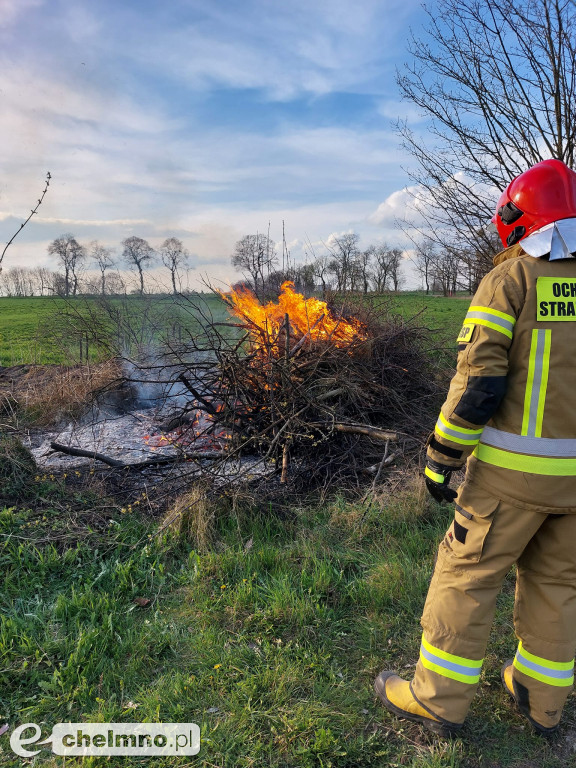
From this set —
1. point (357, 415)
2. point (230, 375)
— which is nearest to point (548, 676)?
point (357, 415)

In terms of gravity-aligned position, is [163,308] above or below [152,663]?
above

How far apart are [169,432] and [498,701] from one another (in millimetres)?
4844

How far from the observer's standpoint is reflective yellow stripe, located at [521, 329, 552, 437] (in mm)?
1985

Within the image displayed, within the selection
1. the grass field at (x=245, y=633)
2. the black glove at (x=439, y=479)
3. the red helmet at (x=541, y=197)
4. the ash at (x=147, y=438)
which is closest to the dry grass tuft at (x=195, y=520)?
the grass field at (x=245, y=633)

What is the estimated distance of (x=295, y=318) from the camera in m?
6.43

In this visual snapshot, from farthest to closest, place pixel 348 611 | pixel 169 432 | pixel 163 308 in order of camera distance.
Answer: pixel 163 308 → pixel 169 432 → pixel 348 611

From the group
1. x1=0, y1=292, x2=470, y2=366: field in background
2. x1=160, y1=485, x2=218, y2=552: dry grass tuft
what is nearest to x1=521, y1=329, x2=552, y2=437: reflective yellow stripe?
x1=160, y1=485, x2=218, y2=552: dry grass tuft

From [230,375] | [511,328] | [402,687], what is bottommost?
[402,687]

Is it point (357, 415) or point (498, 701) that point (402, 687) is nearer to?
point (498, 701)

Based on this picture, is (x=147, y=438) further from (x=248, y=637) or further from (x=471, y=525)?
(x=471, y=525)

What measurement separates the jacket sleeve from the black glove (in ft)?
0.53

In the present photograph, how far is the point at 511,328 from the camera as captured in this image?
6.57ft

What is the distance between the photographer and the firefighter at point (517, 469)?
78.5 inches

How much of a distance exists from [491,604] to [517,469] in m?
0.63
